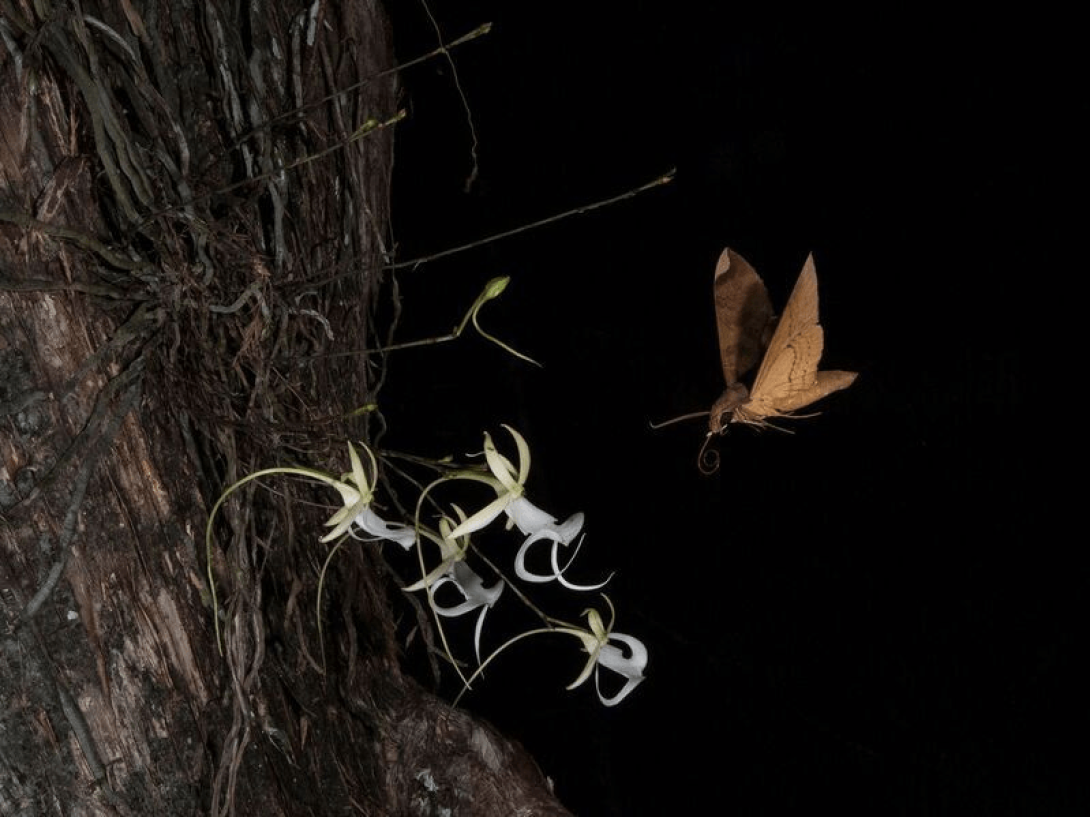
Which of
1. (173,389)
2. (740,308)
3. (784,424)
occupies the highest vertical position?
(173,389)

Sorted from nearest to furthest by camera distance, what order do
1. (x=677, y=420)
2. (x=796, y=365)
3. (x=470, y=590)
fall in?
(x=470, y=590), (x=796, y=365), (x=677, y=420)

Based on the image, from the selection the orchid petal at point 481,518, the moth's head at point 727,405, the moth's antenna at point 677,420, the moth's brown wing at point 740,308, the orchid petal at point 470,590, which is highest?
the orchid petal at point 481,518

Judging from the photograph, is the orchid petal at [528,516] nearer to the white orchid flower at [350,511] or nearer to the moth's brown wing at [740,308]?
the white orchid flower at [350,511]

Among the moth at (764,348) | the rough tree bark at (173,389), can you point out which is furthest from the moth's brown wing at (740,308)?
the rough tree bark at (173,389)

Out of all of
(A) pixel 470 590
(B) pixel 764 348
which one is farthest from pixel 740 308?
(A) pixel 470 590

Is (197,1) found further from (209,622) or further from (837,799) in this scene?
(837,799)

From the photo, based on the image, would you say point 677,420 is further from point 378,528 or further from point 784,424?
point 378,528
